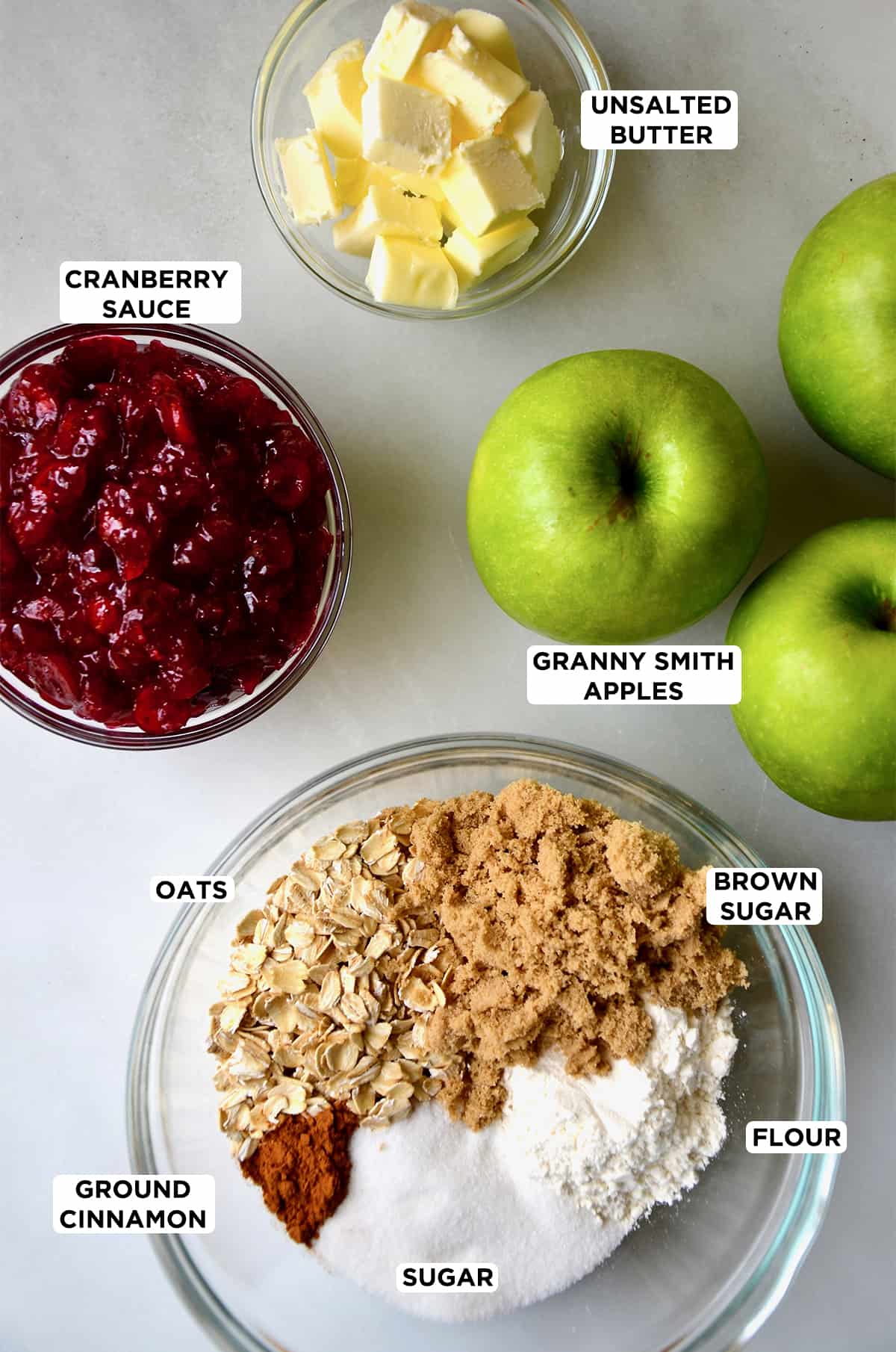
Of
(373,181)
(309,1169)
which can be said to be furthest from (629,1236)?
(373,181)

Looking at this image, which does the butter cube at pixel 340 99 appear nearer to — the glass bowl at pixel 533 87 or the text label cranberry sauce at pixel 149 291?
the glass bowl at pixel 533 87

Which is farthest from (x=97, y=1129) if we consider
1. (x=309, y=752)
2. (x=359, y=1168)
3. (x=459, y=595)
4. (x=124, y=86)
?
(x=124, y=86)

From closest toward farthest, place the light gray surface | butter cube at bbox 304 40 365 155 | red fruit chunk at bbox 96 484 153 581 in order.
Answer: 1. red fruit chunk at bbox 96 484 153 581
2. butter cube at bbox 304 40 365 155
3. the light gray surface

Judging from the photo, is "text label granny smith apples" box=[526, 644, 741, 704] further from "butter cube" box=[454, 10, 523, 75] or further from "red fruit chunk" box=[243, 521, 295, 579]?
"butter cube" box=[454, 10, 523, 75]

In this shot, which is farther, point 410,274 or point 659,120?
point 659,120

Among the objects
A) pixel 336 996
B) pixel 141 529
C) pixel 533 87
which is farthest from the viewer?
pixel 533 87


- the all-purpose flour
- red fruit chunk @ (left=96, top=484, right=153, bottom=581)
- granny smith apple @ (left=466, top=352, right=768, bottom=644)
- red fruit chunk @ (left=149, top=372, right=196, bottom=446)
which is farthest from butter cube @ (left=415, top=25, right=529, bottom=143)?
the all-purpose flour

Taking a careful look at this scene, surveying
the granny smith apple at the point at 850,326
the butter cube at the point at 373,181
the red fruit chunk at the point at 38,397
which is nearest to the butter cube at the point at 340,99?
the butter cube at the point at 373,181

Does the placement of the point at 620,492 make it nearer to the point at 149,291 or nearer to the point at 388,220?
the point at 388,220

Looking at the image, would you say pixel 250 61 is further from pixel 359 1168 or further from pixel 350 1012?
pixel 359 1168
